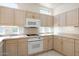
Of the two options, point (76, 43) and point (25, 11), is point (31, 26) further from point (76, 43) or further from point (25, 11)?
Result: point (76, 43)

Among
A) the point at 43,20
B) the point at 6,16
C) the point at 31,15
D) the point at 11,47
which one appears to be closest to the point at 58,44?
the point at 43,20

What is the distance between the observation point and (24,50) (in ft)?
6.76

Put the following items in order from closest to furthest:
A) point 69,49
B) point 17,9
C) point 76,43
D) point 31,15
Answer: point 76,43
point 69,49
point 17,9
point 31,15

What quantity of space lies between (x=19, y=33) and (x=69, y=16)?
1398mm

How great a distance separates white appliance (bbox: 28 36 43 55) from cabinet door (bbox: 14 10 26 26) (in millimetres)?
520

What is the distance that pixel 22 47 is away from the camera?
2.04m

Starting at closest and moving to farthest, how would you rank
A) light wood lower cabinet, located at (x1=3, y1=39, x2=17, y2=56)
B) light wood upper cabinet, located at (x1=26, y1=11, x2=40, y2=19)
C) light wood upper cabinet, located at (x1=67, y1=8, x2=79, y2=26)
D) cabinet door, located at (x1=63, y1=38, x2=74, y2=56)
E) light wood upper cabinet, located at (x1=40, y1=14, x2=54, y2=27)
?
1. light wood lower cabinet, located at (x1=3, y1=39, x2=17, y2=56)
2. cabinet door, located at (x1=63, y1=38, x2=74, y2=56)
3. light wood upper cabinet, located at (x1=67, y1=8, x2=79, y2=26)
4. light wood upper cabinet, located at (x1=40, y1=14, x2=54, y2=27)
5. light wood upper cabinet, located at (x1=26, y1=11, x2=40, y2=19)

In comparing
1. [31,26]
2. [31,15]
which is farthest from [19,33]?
[31,15]

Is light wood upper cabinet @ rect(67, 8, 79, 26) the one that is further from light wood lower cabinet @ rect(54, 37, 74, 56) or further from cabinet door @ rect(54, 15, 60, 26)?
light wood lower cabinet @ rect(54, 37, 74, 56)

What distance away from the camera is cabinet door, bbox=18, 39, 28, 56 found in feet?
6.55

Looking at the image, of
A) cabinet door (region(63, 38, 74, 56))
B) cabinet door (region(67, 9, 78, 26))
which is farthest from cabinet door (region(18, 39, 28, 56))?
cabinet door (region(67, 9, 78, 26))

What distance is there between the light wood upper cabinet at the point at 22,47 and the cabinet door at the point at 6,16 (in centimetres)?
54

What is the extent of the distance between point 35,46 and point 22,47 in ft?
1.10

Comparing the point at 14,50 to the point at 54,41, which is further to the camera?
the point at 54,41
